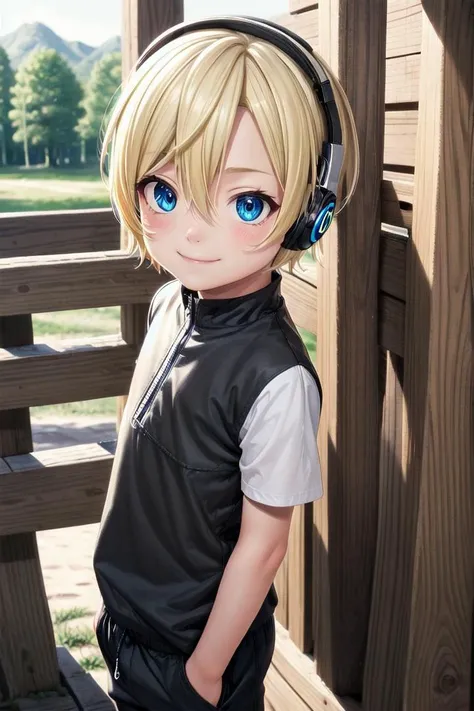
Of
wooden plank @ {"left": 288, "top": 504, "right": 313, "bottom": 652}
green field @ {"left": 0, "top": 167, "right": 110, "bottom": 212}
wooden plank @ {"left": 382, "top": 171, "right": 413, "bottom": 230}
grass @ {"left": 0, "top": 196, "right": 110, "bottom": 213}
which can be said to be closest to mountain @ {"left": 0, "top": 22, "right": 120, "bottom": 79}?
green field @ {"left": 0, "top": 167, "right": 110, "bottom": 212}

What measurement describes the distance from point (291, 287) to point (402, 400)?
55 centimetres

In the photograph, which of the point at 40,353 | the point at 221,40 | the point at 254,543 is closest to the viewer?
the point at 221,40

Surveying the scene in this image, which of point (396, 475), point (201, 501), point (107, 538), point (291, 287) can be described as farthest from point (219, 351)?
point (291, 287)

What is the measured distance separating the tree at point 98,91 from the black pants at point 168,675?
125 feet

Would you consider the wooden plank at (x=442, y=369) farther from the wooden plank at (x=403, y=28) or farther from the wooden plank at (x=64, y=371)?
the wooden plank at (x=64, y=371)

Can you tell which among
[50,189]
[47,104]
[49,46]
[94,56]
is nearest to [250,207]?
[50,189]

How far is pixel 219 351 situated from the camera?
163 cm

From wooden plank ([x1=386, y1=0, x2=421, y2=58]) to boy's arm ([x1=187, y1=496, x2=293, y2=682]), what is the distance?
3.21ft

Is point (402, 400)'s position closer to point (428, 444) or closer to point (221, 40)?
point (428, 444)

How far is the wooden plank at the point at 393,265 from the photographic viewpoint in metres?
1.93

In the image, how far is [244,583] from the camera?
162 centimetres

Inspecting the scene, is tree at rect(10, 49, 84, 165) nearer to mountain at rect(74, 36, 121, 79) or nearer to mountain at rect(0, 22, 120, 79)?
mountain at rect(74, 36, 121, 79)

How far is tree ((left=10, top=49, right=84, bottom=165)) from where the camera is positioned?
124ft

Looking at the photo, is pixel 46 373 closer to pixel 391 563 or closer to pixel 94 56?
pixel 391 563
